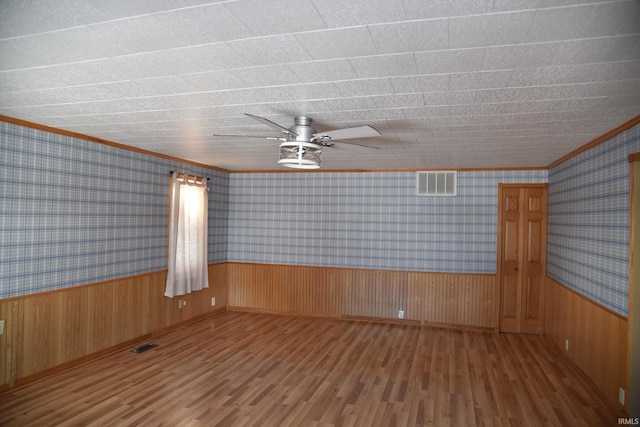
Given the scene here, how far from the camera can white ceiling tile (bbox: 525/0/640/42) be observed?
159 centimetres

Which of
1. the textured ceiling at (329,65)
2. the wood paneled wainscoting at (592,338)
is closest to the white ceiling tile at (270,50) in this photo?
the textured ceiling at (329,65)

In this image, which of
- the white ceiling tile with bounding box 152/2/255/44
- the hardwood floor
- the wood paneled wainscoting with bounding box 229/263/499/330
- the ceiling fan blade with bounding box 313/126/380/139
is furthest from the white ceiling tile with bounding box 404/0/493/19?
the wood paneled wainscoting with bounding box 229/263/499/330

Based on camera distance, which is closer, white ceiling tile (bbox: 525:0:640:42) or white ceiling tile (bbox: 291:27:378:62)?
white ceiling tile (bbox: 525:0:640:42)

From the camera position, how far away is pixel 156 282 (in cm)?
564

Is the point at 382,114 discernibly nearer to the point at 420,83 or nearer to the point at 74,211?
the point at 420,83

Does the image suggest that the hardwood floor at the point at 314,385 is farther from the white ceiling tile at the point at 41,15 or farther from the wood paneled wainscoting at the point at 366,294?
the white ceiling tile at the point at 41,15

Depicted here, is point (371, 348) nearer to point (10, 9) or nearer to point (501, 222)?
point (501, 222)

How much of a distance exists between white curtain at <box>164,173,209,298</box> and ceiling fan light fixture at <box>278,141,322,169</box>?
10.4 ft

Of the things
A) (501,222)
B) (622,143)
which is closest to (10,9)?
(622,143)

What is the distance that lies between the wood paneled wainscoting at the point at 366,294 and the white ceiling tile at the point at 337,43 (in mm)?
4994

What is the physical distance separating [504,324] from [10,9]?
6520 millimetres

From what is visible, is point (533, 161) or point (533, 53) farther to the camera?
point (533, 161)

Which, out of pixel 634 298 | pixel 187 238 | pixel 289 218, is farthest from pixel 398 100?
pixel 289 218

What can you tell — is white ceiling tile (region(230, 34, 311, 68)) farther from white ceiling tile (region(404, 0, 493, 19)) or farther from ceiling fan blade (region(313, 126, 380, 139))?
ceiling fan blade (region(313, 126, 380, 139))
